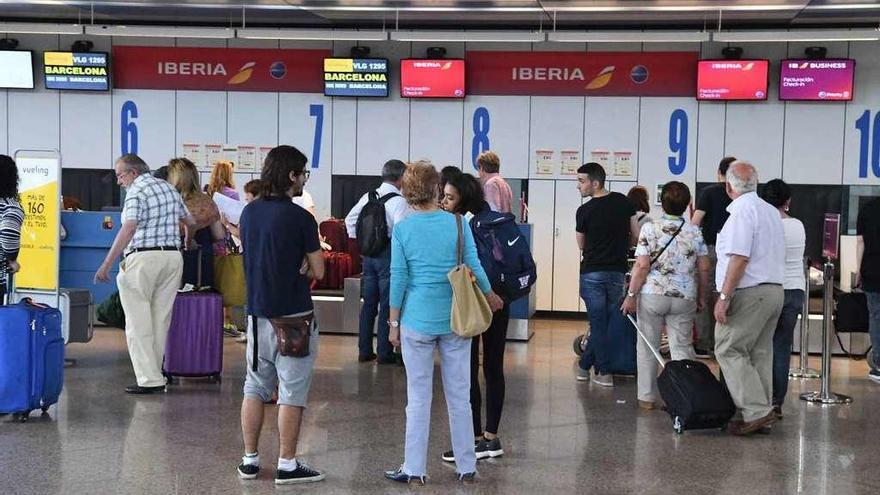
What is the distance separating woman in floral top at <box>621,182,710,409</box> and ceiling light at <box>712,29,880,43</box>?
160 inches

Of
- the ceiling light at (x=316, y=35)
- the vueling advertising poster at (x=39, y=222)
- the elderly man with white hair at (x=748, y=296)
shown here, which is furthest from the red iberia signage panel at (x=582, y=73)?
the elderly man with white hair at (x=748, y=296)

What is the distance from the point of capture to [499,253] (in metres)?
5.40

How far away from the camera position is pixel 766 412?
6.32m

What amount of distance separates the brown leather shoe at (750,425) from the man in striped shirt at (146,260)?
352cm

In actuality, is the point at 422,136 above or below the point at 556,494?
above

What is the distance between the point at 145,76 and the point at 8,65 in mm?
1547

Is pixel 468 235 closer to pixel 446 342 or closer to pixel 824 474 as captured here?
pixel 446 342

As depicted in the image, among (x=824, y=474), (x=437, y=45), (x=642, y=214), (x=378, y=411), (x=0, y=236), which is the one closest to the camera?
(x=824, y=474)

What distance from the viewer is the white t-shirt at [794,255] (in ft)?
21.7

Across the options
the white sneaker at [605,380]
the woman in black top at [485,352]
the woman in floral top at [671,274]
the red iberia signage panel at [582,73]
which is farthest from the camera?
the red iberia signage panel at [582,73]

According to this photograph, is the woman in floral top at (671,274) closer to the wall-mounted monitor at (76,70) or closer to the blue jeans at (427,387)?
the blue jeans at (427,387)

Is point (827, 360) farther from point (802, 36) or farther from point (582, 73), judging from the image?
point (582, 73)

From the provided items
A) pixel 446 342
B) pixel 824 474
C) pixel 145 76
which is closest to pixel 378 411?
pixel 446 342

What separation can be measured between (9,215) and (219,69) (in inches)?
266
